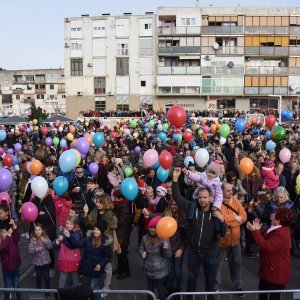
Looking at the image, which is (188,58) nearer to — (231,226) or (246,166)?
(246,166)

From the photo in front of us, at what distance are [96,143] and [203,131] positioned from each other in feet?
18.6

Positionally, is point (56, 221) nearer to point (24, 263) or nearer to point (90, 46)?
point (24, 263)

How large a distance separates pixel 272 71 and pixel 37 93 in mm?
44955

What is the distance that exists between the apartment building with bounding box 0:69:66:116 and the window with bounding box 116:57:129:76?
99.2ft

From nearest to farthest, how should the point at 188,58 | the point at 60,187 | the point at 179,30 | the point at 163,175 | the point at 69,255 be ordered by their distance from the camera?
the point at 69,255
the point at 60,187
the point at 163,175
the point at 179,30
the point at 188,58

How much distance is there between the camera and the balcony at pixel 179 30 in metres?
43.8

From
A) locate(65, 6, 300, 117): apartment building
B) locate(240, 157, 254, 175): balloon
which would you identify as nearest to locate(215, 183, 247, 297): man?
locate(240, 157, 254, 175): balloon

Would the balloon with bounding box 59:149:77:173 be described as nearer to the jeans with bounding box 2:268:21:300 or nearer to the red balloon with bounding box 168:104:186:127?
the red balloon with bounding box 168:104:186:127

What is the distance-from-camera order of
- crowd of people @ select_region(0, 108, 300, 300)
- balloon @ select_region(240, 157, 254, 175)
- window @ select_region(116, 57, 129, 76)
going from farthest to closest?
window @ select_region(116, 57, 129, 76)
balloon @ select_region(240, 157, 254, 175)
crowd of people @ select_region(0, 108, 300, 300)

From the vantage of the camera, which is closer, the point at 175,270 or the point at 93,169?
the point at 175,270

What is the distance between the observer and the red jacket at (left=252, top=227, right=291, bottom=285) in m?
4.46

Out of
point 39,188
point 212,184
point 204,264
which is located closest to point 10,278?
point 39,188

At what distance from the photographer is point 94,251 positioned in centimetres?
518

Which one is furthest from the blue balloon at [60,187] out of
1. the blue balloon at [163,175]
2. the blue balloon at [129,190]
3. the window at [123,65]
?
the window at [123,65]
